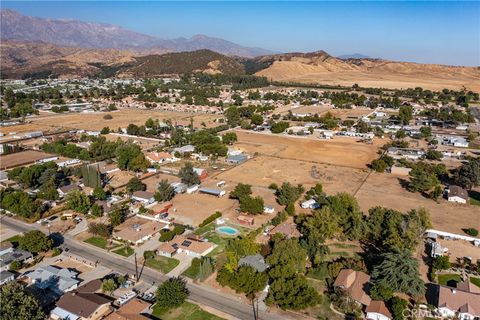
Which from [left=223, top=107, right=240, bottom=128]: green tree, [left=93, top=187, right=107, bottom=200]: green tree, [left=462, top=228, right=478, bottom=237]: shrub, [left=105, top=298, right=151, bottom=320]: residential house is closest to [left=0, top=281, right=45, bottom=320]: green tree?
[left=105, top=298, right=151, bottom=320]: residential house

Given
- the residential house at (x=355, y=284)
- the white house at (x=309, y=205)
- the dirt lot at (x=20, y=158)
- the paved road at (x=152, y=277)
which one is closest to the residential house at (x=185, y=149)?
the dirt lot at (x=20, y=158)

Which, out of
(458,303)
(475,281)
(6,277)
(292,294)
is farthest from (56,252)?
(475,281)

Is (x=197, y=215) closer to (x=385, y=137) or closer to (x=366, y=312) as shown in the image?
(x=366, y=312)

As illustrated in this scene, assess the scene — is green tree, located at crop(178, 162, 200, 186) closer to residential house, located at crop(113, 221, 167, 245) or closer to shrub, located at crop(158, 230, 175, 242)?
Answer: residential house, located at crop(113, 221, 167, 245)

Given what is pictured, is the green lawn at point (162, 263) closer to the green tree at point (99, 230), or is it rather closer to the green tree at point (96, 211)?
the green tree at point (99, 230)

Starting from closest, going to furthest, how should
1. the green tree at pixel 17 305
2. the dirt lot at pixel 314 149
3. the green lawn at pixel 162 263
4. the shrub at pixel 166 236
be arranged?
the green tree at pixel 17 305
the green lawn at pixel 162 263
the shrub at pixel 166 236
the dirt lot at pixel 314 149

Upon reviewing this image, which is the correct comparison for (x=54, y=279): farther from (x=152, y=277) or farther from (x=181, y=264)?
(x=181, y=264)

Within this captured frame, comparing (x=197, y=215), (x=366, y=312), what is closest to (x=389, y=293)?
(x=366, y=312)
